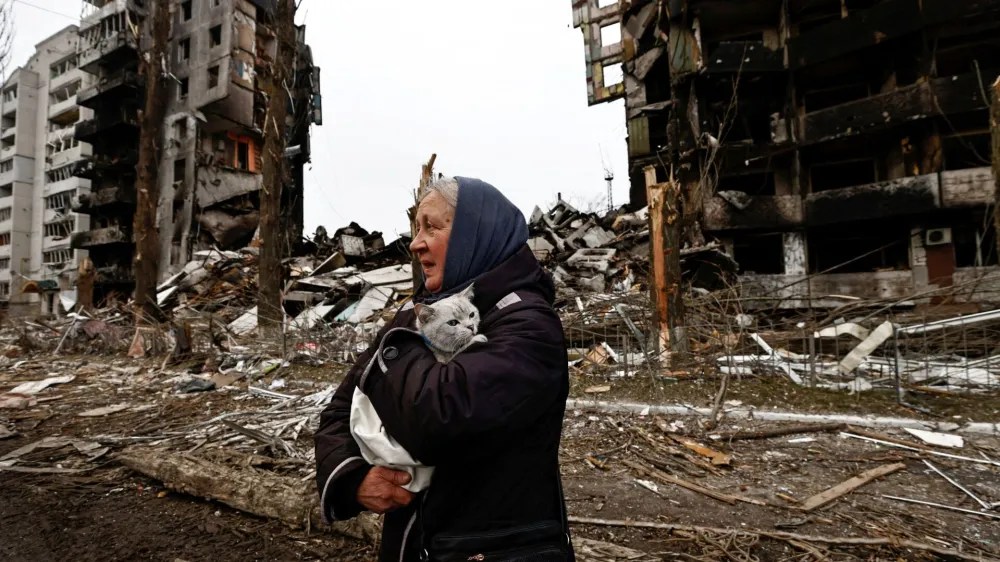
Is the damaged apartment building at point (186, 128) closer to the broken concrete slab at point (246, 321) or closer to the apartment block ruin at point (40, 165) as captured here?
the apartment block ruin at point (40, 165)

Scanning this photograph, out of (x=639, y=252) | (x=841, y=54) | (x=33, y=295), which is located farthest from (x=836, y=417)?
(x=33, y=295)

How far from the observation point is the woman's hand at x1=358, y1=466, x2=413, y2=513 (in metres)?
1.23

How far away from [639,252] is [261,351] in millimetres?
15065

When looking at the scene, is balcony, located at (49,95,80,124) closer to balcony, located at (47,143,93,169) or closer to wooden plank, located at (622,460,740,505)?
balcony, located at (47,143,93,169)

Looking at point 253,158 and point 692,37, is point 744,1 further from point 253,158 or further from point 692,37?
point 253,158

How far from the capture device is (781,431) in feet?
15.3

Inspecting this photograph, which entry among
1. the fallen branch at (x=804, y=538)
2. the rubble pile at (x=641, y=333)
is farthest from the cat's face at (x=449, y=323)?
the rubble pile at (x=641, y=333)

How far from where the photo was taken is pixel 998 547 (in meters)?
2.75

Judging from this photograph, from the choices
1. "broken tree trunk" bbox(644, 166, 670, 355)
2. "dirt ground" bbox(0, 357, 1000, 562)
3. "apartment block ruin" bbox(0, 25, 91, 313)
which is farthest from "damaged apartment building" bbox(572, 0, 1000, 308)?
"apartment block ruin" bbox(0, 25, 91, 313)

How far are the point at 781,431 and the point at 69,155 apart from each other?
2331 inches

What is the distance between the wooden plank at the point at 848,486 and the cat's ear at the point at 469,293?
3281 mm

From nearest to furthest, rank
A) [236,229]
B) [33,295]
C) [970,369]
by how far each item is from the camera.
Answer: [970,369] → [236,229] → [33,295]

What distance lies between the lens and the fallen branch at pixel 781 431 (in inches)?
182

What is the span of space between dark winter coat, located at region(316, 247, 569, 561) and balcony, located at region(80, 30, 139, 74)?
144 ft
